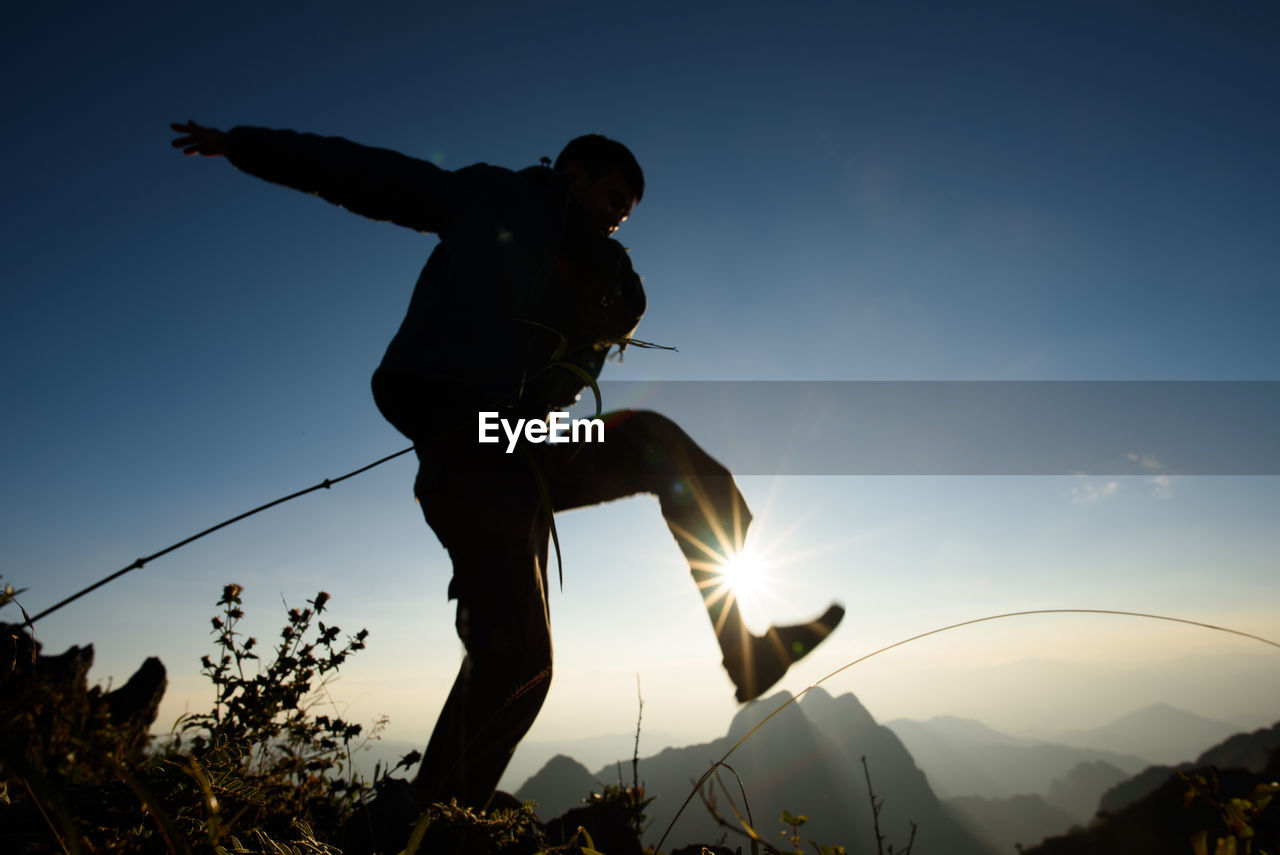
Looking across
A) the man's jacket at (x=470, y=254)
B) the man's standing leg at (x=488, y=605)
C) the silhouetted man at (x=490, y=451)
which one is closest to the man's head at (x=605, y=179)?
the man's jacket at (x=470, y=254)

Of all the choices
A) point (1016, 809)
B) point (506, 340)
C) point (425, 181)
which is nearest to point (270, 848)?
point (506, 340)

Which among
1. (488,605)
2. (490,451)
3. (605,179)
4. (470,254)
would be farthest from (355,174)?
(488,605)

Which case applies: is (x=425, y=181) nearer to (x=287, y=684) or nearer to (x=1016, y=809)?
(x=287, y=684)

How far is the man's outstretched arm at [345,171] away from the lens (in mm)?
2199

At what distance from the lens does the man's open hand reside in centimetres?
219

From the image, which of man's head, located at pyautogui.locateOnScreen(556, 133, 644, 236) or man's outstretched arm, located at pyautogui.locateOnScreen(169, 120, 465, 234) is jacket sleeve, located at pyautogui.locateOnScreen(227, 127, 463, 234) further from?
man's head, located at pyautogui.locateOnScreen(556, 133, 644, 236)

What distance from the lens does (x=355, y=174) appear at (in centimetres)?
234

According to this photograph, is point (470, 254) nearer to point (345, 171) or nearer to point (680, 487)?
point (345, 171)

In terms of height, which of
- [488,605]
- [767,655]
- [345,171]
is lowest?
[767,655]

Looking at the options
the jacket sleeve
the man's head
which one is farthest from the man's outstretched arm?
the man's head

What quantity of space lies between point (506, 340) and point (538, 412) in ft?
1.47

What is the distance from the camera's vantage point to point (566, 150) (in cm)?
378

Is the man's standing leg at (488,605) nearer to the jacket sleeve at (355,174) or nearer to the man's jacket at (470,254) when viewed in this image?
the man's jacket at (470,254)

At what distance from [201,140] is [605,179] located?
2.09m
